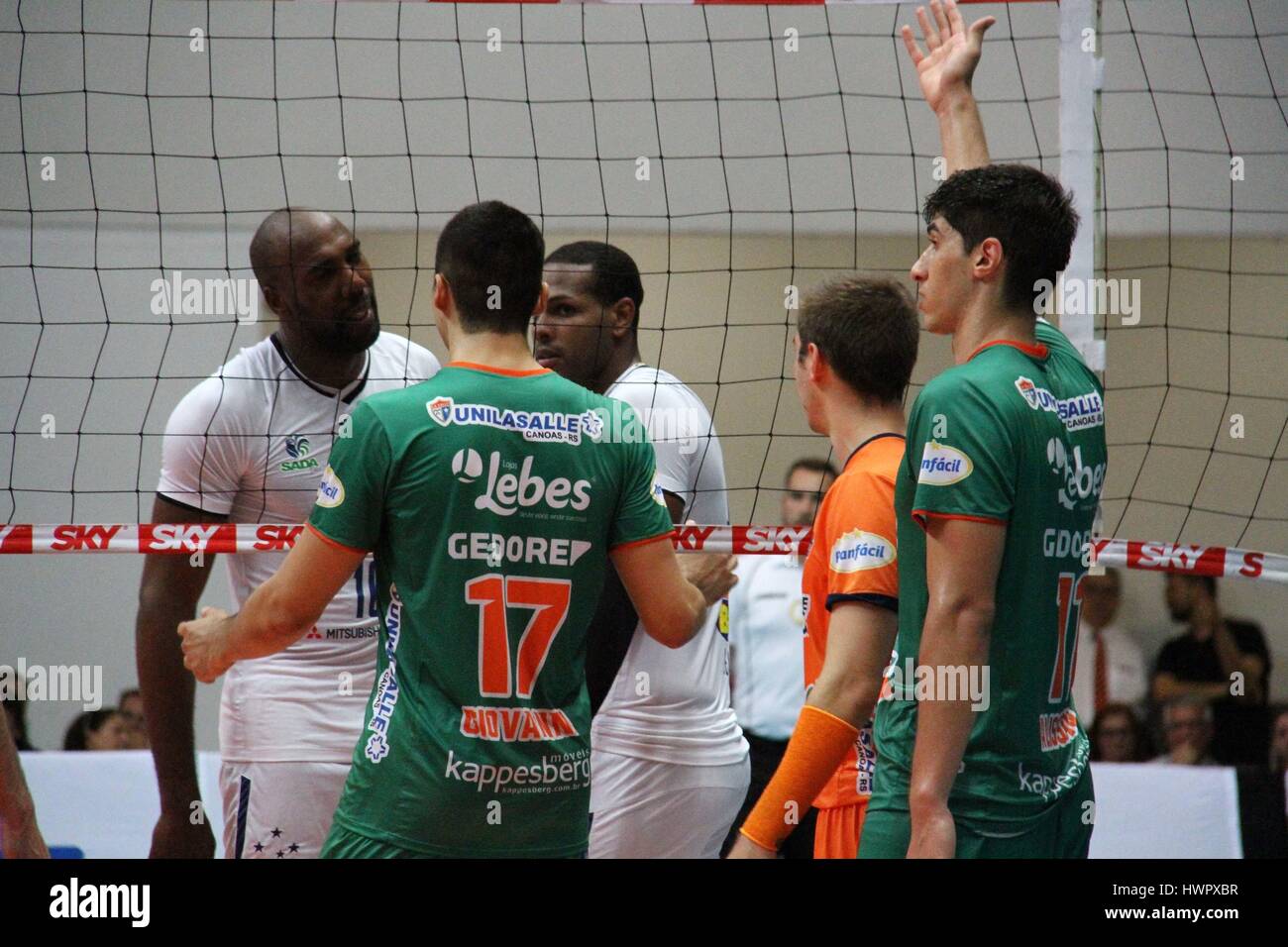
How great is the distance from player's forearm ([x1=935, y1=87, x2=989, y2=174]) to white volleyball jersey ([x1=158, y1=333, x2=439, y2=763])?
176 centimetres

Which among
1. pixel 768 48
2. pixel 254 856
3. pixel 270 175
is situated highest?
pixel 768 48

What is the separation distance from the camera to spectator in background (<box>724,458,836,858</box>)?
6449 millimetres

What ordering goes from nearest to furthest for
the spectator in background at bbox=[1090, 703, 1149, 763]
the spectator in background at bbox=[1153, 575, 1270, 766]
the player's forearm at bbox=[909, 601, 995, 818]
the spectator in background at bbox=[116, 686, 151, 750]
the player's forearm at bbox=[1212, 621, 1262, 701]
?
the player's forearm at bbox=[909, 601, 995, 818] → the spectator in background at bbox=[116, 686, 151, 750] → the spectator in background at bbox=[1090, 703, 1149, 763] → the spectator in background at bbox=[1153, 575, 1270, 766] → the player's forearm at bbox=[1212, 621, 1262, 701]

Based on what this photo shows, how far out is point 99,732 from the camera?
7.32m

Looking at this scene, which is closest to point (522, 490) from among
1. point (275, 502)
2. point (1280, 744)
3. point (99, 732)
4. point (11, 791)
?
point (11, 791)

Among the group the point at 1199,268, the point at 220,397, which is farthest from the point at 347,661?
the point at 1199,268

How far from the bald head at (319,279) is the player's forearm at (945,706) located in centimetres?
214

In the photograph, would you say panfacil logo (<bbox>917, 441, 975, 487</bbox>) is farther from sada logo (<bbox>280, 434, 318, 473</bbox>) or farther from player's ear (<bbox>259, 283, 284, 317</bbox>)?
player's ear (<bbox>259, 283, 284, 317</bbox>)

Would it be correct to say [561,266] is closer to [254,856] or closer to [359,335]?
[359,335]

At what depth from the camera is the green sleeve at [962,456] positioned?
2.86 metres

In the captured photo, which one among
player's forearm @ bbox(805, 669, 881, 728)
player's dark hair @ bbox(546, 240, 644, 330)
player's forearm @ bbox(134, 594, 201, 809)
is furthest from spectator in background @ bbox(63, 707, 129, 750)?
player's forearm @ bbox(805, 669, 881, 728)

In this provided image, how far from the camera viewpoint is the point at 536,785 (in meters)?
3.05

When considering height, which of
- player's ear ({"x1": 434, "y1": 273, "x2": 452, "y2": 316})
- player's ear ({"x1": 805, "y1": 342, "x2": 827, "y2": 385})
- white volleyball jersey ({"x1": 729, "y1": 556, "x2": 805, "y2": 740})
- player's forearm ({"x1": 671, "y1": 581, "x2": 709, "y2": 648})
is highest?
player's ear ({"x1": 434, "y1": 273, "x2": 452, "y2": 316})
